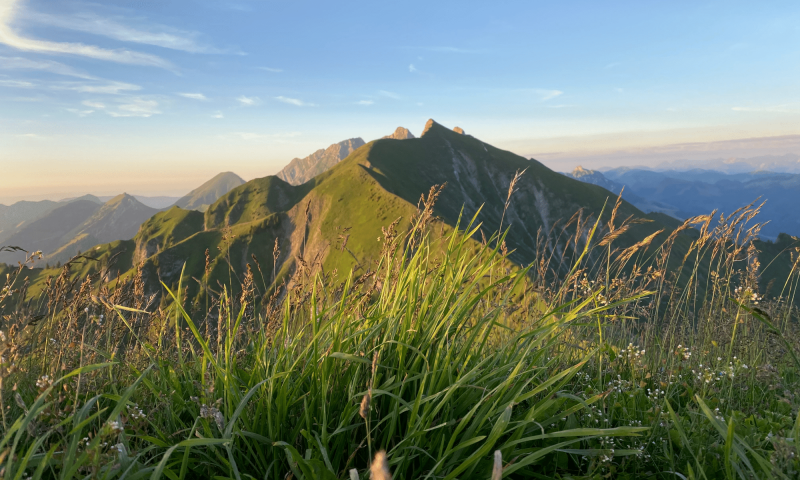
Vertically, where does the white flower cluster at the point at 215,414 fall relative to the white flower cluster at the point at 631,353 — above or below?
above

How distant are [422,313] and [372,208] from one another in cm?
11215

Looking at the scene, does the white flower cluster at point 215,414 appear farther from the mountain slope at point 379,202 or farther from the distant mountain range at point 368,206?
the distant mountain range at point 368,206

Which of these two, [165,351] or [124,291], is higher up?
[124,291]

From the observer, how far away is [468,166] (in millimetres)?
182250

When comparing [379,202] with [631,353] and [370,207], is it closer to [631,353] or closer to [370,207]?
[370,207]

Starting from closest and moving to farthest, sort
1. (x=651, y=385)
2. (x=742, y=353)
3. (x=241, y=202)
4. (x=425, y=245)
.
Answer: (x=425, y=245), (x=651, y=385), (x=742, y=353), (x=241, y=202)

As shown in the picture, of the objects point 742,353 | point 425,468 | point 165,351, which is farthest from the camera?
point 742,353

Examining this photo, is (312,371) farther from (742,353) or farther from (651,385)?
(742,353)

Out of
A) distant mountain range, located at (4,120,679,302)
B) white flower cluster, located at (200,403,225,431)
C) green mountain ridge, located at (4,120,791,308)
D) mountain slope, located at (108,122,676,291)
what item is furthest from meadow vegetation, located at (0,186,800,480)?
green mountain ridge, located at (4,120,791,308)

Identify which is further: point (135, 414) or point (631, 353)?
point (631, 353)

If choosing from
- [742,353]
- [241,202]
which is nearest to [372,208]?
[241,202]

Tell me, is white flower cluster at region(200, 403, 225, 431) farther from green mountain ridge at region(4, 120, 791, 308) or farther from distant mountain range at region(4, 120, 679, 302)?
green mountain ridge at region(4, 120, 791, 308)

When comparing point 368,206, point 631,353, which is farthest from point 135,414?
point 368,206

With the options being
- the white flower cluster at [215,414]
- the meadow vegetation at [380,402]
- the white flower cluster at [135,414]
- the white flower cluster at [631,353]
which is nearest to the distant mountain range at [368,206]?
the white flower cluster at [631,353]
